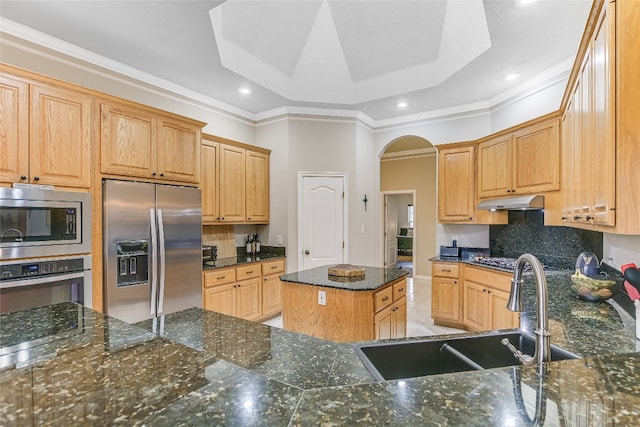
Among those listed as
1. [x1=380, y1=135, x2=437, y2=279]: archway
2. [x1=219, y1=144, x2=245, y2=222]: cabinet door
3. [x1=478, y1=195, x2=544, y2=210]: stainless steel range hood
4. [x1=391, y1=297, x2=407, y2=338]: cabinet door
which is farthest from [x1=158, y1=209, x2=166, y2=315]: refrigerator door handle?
[x1=380, y1=135, x2=437, y2=279]: archway

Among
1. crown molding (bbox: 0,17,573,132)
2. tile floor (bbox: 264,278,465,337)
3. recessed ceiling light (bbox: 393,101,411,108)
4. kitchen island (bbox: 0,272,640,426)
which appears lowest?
tile floor (bbox: 264,278,465,337)

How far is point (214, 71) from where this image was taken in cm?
347

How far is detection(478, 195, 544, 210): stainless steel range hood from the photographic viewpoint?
3.20m

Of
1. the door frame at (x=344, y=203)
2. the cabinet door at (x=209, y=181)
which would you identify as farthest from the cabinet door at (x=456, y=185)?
the cabinet door at (x=209, y=181)

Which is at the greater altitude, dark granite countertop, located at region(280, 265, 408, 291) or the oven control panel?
the oven control panel

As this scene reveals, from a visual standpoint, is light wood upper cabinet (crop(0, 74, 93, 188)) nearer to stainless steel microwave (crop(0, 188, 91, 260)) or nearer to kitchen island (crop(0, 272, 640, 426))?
stainless steel microwave (crop(0, 188, 91, 260))

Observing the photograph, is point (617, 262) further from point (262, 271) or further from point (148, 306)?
point (148, 306)

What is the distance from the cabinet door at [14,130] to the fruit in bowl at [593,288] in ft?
12.5

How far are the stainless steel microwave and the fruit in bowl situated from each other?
3.51 m

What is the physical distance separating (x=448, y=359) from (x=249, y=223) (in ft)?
11.6

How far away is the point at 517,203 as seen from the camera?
10.9ft

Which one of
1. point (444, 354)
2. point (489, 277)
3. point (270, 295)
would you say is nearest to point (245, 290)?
point (270, 295)

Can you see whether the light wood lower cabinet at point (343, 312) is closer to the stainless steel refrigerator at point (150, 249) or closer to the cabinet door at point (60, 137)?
the stainless steel refrigerator at point (150, 249)

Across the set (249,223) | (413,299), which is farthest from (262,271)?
(413,299)
